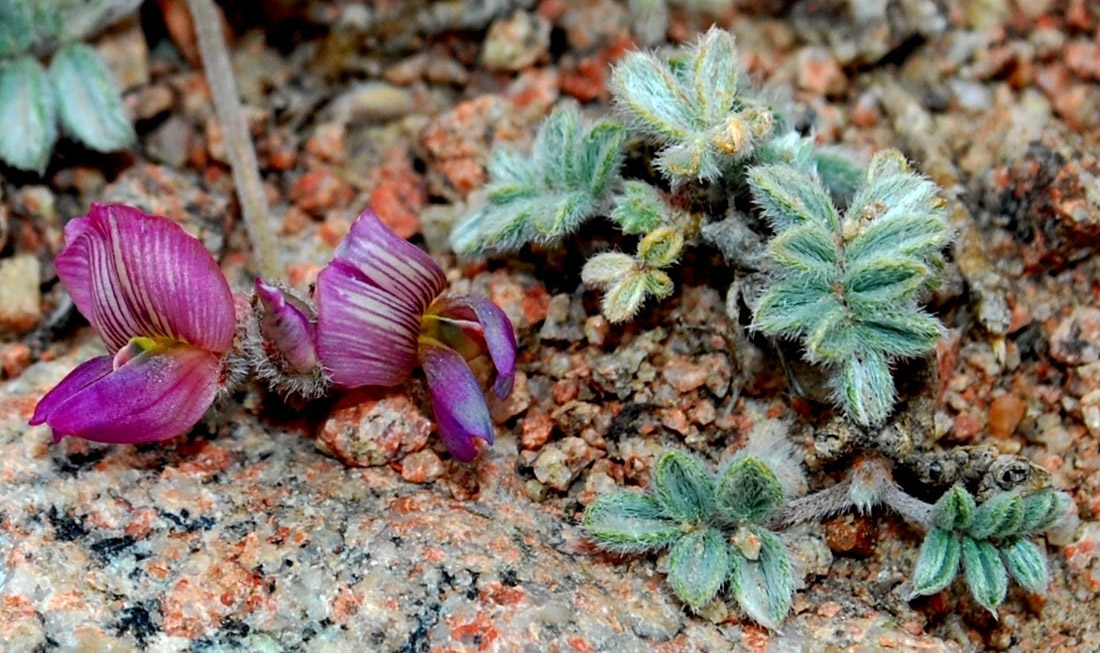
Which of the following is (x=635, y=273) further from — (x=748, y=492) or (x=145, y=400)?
(x=145, y=400)

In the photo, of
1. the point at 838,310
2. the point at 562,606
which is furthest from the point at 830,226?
the point at 562,606

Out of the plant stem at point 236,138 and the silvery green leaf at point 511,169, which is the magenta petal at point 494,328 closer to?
the silvery green leaf at point 511,169

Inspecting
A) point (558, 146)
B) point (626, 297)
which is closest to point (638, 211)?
point (626, 297)

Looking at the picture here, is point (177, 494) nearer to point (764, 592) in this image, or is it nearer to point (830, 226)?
point (764, 592)

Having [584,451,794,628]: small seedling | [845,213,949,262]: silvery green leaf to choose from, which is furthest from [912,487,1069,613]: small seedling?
[845,213,949,262]: silvery green leaf

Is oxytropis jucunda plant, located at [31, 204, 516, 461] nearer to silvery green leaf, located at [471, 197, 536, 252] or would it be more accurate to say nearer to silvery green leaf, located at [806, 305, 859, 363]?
silvery green leaf, located at [471, 197, 536, 252]
